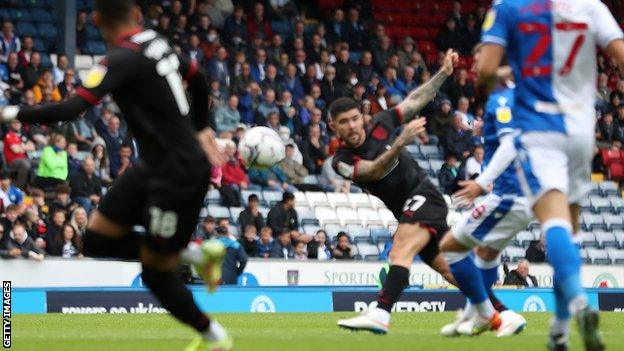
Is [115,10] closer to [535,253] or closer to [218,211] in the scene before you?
[218,211]

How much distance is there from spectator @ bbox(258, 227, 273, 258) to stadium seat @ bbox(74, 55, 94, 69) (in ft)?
18.2

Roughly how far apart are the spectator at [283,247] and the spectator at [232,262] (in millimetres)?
1766

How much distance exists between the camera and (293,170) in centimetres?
2495

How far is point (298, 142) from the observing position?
83.5ft

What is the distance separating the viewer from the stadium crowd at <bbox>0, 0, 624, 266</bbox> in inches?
853

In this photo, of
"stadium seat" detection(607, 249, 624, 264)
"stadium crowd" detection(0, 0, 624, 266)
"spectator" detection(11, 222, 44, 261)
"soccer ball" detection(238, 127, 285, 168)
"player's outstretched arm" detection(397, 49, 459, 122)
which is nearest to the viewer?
"player's outstretched arm" detection(397, 49, 459, 122)

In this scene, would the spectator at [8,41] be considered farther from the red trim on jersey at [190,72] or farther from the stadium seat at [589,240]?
the red trim on jersey at [190,72]

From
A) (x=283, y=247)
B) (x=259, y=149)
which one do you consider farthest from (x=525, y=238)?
(x=259, y=149)

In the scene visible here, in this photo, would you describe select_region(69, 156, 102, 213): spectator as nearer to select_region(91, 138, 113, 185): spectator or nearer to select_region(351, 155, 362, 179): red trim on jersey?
select_region(91, 138, 113, 185): spectator

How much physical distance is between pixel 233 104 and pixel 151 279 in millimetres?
16738

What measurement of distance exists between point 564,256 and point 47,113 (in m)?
2.94

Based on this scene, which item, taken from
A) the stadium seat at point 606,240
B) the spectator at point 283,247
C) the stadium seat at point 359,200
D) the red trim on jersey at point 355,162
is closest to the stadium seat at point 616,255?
the stadium seat at point 606,240

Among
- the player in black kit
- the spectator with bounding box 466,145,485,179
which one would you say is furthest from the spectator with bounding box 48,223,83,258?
the player in black kit

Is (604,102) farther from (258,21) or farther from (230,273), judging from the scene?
(230,273)
